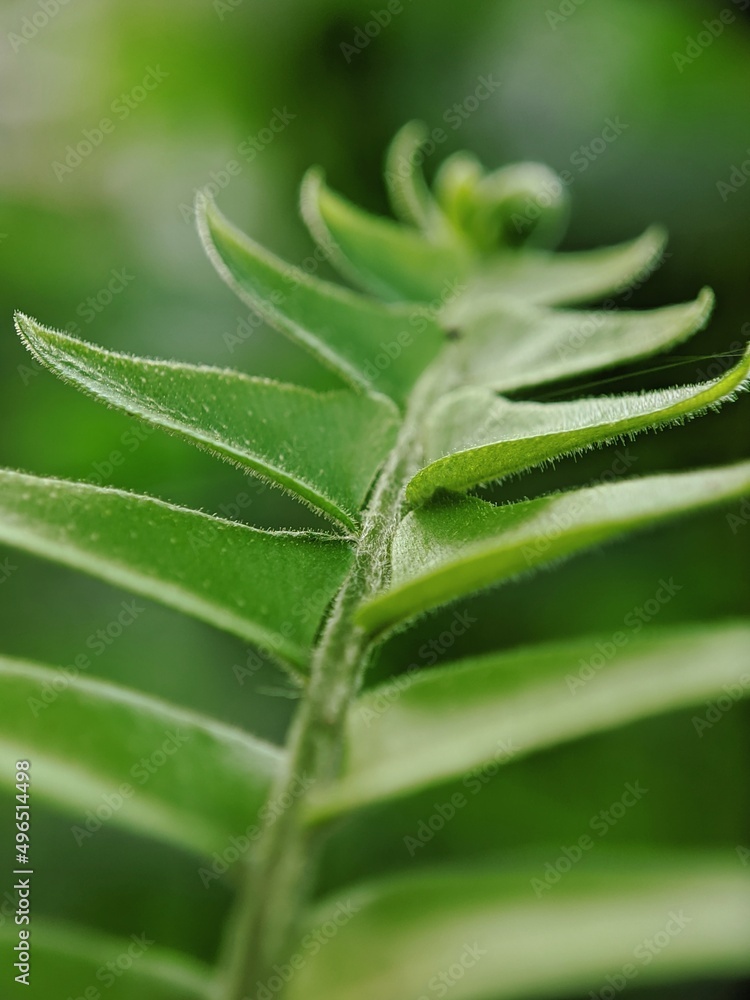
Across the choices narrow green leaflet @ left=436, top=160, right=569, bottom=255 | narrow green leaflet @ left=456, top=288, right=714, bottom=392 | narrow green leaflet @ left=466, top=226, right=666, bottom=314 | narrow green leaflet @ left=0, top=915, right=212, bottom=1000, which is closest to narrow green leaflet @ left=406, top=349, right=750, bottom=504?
narrow green leaflet @ left=456, top=288, right=714, bottom=392

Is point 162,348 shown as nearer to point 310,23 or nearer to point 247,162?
point 247,162

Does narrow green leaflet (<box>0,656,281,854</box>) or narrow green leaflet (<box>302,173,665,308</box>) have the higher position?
narrow green leaflet (<box>302,173,665,308</box>)

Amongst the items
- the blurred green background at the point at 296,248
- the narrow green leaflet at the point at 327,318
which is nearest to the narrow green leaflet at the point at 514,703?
the narrow green leaflet at the point at 327,318

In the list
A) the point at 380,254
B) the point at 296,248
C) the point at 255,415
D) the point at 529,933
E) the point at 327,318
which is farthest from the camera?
the point at 296,248

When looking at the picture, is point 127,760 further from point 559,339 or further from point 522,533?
point 559,339

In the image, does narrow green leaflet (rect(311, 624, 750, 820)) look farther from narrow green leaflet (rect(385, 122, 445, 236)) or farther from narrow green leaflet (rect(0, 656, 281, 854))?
narrow green leaflet (rect(385, 122, 445, 236))

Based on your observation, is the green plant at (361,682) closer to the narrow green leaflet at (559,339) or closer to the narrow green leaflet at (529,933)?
the narrow green leaflet at (529,933)

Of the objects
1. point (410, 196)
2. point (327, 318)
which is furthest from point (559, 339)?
point (410, 196)
